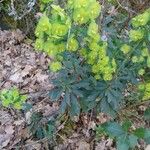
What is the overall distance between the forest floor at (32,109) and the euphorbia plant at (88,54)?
514 millimetres

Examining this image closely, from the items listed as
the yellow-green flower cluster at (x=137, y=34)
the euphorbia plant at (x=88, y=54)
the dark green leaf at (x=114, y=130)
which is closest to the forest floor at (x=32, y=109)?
the euphorbia plant at (x=88, y=54)

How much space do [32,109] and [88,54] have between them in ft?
3.84

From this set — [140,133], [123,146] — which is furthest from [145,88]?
[123,146]

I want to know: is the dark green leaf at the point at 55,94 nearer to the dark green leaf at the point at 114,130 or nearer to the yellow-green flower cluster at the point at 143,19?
the dark green leaf at the point at 114,130

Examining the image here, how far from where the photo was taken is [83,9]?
7.43 ft

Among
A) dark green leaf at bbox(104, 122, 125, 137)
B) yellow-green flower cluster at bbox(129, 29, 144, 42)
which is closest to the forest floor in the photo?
dark green leaf at bbox(104, 122, 125, 137)

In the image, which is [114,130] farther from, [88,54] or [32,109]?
[32,109]

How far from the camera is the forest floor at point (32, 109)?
3.51 meters

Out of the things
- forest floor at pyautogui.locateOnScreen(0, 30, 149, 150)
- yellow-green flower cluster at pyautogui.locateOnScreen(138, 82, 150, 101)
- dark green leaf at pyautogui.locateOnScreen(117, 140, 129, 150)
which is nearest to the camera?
dark green leaf at pyautogui.locateOnScreen(117, 140, 129, 150)

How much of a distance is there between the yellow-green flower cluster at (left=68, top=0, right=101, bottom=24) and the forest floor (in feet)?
4.86

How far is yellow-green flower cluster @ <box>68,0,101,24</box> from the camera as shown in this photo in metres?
2.24

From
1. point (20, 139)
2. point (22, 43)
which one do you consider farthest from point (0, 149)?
point (22, 43)

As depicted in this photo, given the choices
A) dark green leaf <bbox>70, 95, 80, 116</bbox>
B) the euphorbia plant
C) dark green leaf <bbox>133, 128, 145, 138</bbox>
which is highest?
the euphorbia plant

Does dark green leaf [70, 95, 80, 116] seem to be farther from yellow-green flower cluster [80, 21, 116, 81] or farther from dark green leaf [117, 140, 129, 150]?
dark green leaf [117, 140, 129, 150]
